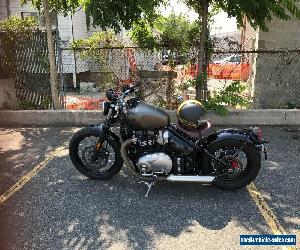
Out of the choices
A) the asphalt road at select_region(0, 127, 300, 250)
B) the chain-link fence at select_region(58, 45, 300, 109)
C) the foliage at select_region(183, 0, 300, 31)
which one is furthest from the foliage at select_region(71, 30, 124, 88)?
the asphalt road at select_region(0, 127, 300, 250)

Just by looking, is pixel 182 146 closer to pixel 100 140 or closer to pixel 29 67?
pixel 100 140

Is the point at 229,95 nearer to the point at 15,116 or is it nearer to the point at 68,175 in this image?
the point at 68,175

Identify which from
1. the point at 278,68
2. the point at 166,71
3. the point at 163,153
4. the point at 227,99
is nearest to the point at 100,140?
the point at 163,153

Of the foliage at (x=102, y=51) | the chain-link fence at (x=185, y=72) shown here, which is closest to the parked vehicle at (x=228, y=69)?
the chain-link fence at (x=185, y=72)

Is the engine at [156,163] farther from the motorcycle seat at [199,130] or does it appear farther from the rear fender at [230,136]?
the rear fender at [230,136]

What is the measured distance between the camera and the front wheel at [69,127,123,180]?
16.3 feet

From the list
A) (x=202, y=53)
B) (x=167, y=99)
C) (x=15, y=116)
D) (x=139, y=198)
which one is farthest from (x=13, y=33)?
(x=139, y=198)

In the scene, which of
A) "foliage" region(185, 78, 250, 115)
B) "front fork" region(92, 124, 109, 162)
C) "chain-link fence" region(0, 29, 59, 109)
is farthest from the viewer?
"chain-link fence" region(0, 29, 59, 109)

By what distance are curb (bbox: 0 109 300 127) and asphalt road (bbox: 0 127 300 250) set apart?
2056 millimetres

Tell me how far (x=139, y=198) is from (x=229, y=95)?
383cm

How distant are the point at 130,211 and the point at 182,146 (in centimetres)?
107

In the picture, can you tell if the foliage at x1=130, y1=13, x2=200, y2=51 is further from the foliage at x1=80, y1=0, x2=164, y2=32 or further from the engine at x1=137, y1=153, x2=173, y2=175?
the engine at x1=137, y1=153, x2=173, y2=175

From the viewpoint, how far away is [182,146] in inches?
179

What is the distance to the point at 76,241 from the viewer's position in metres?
3.75
